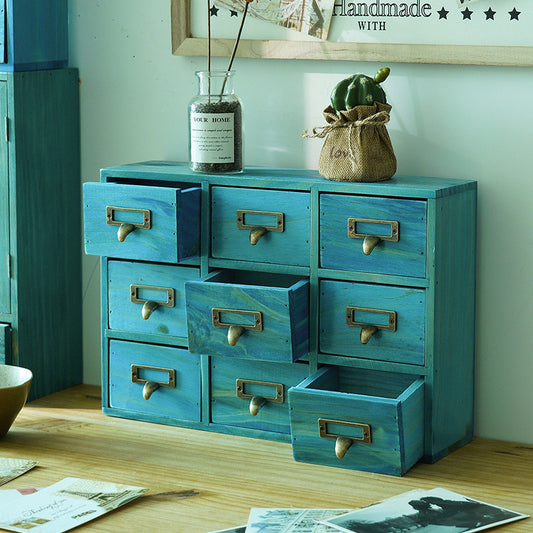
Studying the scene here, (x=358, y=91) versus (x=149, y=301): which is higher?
(x=358, y=91)

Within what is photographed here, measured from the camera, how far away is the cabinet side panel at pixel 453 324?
2.32m

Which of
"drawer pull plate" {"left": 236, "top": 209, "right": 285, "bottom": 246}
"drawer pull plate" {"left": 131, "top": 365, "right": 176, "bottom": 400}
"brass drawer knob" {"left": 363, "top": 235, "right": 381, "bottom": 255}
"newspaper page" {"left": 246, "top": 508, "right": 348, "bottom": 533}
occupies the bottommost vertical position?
"newspaper page" {"left": 246, "top": 508, "right": 348, "bottom": 533}

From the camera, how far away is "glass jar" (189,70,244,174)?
2471mm

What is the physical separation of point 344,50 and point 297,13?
0.50ft

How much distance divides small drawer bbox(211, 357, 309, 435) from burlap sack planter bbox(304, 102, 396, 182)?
0.46 metres

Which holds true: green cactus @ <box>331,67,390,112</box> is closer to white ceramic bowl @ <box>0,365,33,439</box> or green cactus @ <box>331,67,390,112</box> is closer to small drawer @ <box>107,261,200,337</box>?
small drawer @ <box>107,261,200,337</box>

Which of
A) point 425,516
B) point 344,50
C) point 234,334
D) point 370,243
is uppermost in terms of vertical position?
point 344,50

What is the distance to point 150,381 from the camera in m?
2.63

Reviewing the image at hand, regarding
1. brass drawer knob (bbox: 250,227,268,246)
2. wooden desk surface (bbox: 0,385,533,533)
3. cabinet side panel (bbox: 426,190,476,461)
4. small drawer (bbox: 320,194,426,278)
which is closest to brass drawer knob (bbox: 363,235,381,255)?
small drawer (bbox: 320,194,426,278)

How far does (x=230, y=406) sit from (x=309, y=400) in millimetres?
325

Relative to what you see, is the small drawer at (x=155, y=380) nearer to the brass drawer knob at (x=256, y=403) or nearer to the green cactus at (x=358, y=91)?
the brass drawer knob at (x=256, y=403)

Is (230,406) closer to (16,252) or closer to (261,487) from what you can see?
(261,487)

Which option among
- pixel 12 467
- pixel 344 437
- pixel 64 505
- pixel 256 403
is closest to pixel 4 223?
pixel 12 467

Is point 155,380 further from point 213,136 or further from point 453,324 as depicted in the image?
point 453,324
